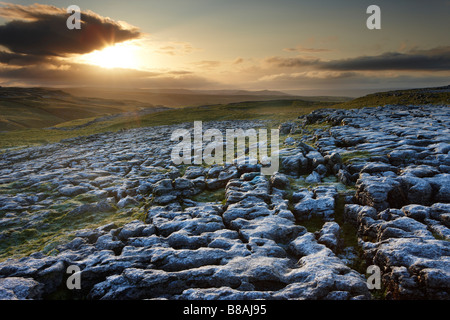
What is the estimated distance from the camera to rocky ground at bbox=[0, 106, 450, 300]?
350 inches

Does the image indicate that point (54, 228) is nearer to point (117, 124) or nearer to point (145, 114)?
point (117, 124)

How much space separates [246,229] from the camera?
42.0 feet

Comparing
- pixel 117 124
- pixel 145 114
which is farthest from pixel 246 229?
pixel 145 114

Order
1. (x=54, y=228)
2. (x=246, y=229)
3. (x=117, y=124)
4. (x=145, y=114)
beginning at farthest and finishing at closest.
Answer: (x=145, y=114) → (x=117, y=124) → (x=54, y=228) → (x=246, y=229)

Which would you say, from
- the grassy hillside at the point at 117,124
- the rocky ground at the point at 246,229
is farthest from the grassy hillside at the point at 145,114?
the rocky ground at the point at 246,229

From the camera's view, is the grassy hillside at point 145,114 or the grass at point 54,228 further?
the grassy hillside at point 145,114

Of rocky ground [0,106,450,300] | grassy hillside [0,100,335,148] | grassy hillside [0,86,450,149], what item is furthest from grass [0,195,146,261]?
grassy hillside [0,100,335,148]

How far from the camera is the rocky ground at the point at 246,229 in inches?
350

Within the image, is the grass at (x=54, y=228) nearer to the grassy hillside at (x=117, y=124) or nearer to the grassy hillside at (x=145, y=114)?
the grassy hillside at (x=145, y=114)

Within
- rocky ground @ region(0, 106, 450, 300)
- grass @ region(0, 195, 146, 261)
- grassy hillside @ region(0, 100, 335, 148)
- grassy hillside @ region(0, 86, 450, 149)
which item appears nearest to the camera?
rocky ground @ region(0, 106, 450, 300)

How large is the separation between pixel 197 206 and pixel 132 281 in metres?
7.58

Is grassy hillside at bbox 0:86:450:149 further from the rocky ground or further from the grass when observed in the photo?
the grass
